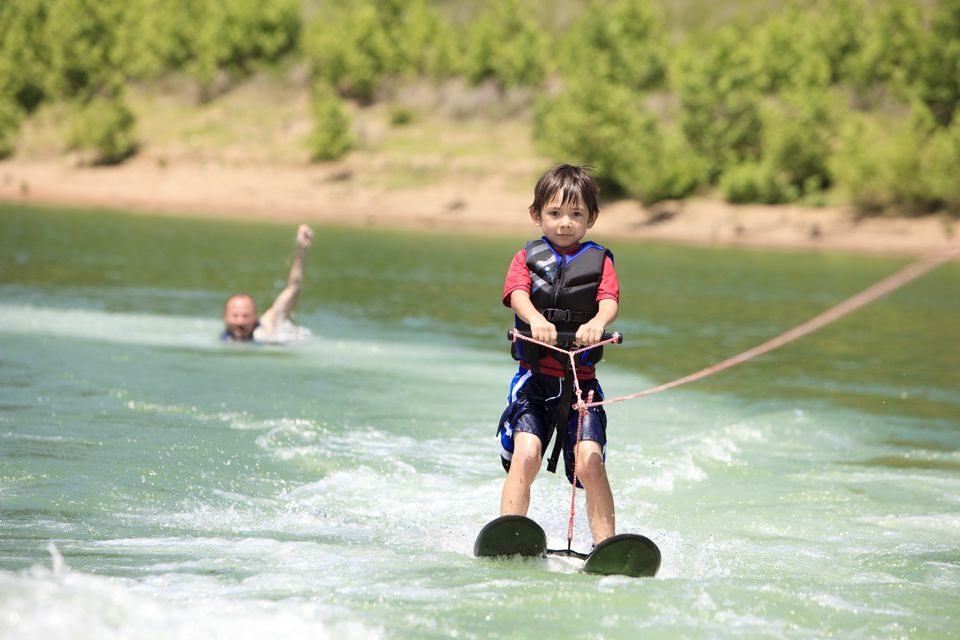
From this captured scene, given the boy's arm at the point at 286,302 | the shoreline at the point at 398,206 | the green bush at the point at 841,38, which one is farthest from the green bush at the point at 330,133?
the boy's arm at the point at 286,302

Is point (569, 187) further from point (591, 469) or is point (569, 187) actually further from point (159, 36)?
point (159, 36)

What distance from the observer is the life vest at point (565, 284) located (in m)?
5.57

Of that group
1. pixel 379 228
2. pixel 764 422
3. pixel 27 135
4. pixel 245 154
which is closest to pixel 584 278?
pixel 764 422

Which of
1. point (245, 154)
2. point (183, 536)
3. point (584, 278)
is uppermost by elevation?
point (245, 154)

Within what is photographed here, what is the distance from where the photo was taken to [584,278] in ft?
18.3

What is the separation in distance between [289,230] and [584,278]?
1337 inches

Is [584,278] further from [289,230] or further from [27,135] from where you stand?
[27,135]

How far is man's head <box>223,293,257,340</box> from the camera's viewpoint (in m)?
12.9

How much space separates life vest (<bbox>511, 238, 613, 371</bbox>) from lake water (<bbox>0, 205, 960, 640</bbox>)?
1077 mm

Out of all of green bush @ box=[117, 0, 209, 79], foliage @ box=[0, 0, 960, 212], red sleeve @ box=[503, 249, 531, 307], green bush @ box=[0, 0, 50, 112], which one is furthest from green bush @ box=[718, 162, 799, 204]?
red sleeve @ box=[503, 249, 531, 307]

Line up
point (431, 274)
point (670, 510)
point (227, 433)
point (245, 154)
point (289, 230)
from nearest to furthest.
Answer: point (670, 510) → point (227, 433) → point (431, 274) → point (289, 230) → point (245, 154)

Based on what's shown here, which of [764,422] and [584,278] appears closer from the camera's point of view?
[584,278]

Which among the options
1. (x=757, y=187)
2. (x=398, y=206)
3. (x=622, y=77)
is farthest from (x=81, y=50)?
(x=757, y=187)

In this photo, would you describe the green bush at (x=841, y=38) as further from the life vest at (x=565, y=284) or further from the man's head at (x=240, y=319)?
the life vest at (x=565, y=284)
